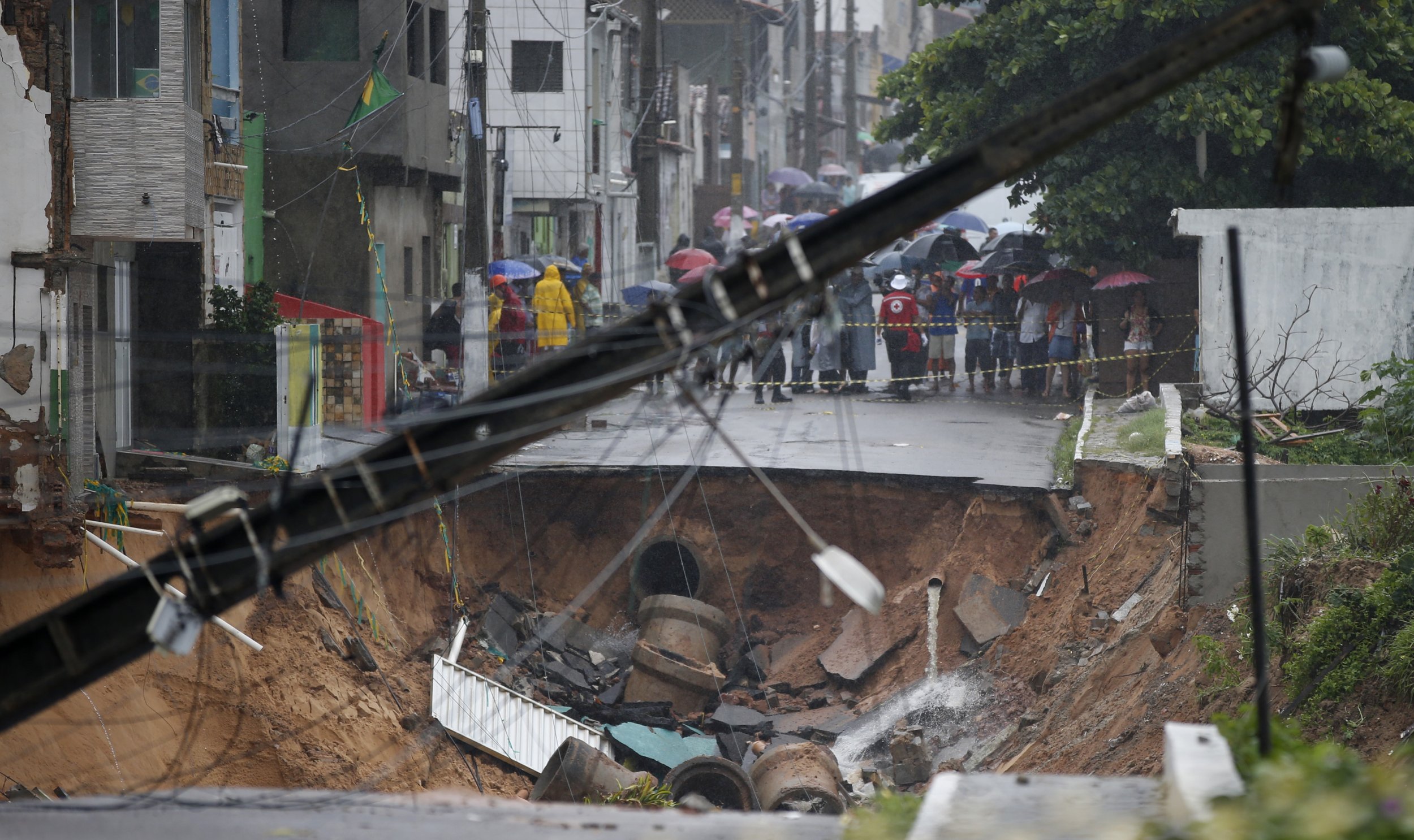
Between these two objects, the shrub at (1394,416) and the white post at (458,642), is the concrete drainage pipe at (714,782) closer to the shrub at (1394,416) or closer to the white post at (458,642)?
the white post at (458,642)

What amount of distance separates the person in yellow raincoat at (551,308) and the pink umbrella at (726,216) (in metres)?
28.9

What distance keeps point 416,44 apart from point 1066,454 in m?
13.9

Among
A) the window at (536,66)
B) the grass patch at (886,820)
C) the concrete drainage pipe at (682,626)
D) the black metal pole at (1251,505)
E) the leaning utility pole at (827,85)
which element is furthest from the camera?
the leaning utility pole at (827,85)

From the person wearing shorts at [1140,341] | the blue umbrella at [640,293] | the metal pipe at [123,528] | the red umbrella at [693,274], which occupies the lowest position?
the metal pipe at [123,528]

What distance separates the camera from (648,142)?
28734mm

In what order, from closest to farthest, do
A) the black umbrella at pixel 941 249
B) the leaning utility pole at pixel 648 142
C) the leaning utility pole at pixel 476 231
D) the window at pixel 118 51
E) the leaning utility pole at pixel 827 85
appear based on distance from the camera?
the window at pixel 118 51 < the leaning utility pole at pixel 476 231 < the leaning utility pole at pixel 648 142 < the black umbrella at pixel 941 249 < the leaning utility pole at pixel 827 85

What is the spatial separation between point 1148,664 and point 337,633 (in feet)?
24.2

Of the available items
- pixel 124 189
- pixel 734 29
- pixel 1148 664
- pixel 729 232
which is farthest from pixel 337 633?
pixel 734 29

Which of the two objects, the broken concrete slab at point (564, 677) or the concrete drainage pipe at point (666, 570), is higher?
the concrete drainage pipe at point (666, 570)

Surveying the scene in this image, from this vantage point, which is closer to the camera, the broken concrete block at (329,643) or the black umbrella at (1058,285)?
the broken concrete block at (329,643)

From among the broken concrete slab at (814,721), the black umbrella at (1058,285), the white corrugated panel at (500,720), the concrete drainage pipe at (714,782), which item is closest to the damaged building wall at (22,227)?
the white corrugated panel at (500,720)

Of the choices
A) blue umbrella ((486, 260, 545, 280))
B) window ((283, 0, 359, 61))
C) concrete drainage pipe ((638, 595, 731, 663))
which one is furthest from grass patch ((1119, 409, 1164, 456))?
window ((283, 0, 359, 61))

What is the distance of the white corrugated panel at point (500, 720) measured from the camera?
42.1 ft

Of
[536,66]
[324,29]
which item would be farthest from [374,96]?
[536,66]
